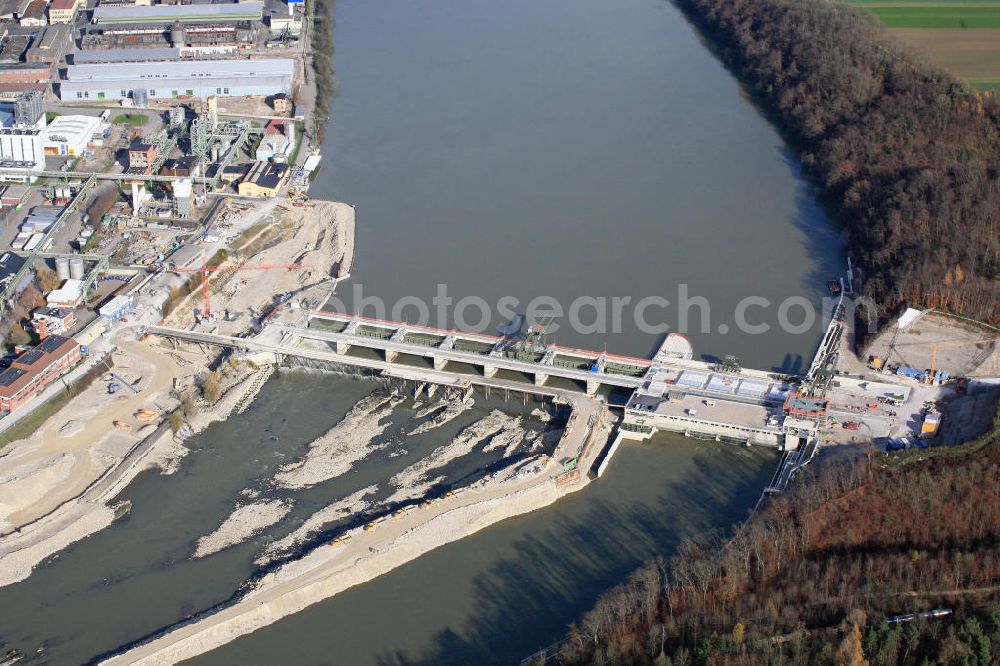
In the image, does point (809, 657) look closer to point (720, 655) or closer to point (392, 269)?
point (720, 655)

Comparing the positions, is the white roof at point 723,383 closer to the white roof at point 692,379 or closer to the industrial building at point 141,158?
the white roof at point 692,379

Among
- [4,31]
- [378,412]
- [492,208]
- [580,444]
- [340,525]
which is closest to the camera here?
[340,525]

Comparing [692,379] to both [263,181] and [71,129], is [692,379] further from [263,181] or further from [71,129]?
[71,129]

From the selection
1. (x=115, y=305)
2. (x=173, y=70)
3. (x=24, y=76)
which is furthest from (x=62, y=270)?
(x=24, y=76)

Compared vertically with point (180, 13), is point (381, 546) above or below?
below

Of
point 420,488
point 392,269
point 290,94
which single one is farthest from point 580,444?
point 290,94

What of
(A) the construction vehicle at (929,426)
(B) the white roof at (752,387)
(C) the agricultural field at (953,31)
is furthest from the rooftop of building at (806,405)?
(C) the agricultural field at (953,31)
